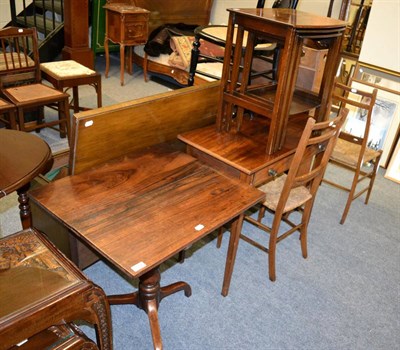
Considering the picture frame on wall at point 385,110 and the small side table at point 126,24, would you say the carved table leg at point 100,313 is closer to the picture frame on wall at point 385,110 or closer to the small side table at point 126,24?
the picture frame on wall at point 385,110

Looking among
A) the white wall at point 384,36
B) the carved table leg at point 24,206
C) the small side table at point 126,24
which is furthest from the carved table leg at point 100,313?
the small side table at point 126,24

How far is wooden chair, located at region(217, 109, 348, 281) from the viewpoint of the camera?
1990mm

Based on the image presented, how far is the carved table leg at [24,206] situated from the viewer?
1.93 metres

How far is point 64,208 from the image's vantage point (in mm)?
1623

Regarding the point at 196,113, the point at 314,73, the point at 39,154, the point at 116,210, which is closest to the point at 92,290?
the point at 116,210

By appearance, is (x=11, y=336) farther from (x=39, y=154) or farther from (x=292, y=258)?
(x=292, y=258)

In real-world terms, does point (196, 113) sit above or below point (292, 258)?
above

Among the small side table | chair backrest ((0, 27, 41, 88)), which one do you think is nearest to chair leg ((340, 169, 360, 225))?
chair backrest ((0, 27, 41, 88))

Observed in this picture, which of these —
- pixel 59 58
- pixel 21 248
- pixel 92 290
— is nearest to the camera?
pixel 92 290

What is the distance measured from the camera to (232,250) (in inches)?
81.9

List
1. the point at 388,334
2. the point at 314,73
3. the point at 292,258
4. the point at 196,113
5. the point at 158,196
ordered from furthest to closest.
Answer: the point at 314,73
the point at 292,258
the point at 196,113
the point at 388,334
the point at 158,196

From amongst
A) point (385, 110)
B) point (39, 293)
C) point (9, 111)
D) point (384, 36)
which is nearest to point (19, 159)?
point (39, 293)

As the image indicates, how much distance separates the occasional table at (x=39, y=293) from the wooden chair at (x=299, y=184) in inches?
41.2

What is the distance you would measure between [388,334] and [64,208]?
169 cm
